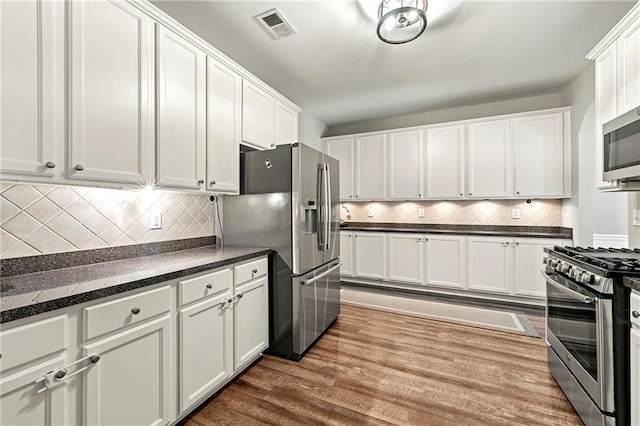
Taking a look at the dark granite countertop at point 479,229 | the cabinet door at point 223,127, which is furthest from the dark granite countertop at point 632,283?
the cabinet door at point 223,127

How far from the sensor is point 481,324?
3186mm

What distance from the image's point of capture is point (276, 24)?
2363mm

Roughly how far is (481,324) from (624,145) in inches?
86.3

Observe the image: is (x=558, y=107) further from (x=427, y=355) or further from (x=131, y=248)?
(x=131, y=248)

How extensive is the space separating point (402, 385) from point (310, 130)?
3855 millimetres

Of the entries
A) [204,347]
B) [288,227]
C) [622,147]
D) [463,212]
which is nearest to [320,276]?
[288,227]

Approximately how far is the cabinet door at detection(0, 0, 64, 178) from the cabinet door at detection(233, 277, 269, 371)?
54.2 inches

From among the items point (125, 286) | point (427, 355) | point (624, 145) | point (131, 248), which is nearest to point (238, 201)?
point (131, 248)

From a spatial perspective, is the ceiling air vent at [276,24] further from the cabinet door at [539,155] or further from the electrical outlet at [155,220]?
the cabinet door at [539,155]

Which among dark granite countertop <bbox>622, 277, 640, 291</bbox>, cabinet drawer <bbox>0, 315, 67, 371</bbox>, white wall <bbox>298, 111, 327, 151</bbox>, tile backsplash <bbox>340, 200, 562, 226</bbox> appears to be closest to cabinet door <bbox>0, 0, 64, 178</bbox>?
cabinet drawer <bbox>0, 315, 67, 371</bbox>

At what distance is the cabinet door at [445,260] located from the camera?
13.1ft

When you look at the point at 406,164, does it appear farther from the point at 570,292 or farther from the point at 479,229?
the point at 570,292

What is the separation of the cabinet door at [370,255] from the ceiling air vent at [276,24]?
9.94ft

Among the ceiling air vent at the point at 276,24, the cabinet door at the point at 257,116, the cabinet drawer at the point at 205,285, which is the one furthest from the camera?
the cabinet door at the point at 257,116
